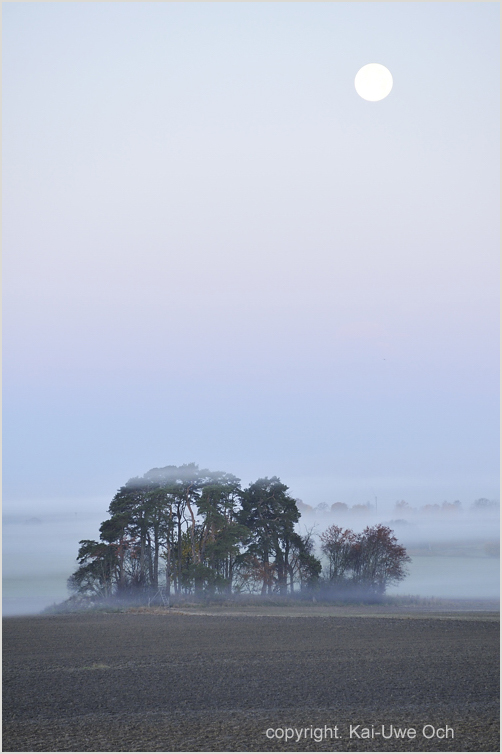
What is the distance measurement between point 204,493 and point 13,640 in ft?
46.3

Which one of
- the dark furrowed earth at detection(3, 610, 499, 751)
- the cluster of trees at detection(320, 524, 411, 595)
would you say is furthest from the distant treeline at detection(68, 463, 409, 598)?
the dark furrowed earth at detection(3, 610, 499, 751)

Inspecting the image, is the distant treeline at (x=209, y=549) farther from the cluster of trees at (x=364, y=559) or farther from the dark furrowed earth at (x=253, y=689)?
the dark furrowed earth at (x=253, y=689)

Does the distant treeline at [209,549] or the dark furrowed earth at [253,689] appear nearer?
the dark furrowed earth at [253,689]

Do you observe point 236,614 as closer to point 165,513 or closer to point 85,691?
point 165,513

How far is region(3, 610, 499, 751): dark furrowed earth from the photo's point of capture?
Result: 27.6ft

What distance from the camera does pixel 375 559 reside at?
113 ft

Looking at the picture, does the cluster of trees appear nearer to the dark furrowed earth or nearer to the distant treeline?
the distant treeline

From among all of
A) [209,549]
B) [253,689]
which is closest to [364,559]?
[209,549]

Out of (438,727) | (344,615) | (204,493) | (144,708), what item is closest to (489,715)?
(438,727)

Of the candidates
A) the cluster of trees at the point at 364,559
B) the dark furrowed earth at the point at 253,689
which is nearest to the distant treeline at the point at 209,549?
the cluster of trees at the point at 364,559

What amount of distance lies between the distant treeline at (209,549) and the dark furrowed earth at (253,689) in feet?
35.1

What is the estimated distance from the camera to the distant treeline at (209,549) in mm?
30719

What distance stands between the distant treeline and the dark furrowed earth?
10698 millimetres

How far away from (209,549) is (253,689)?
67.1ft
